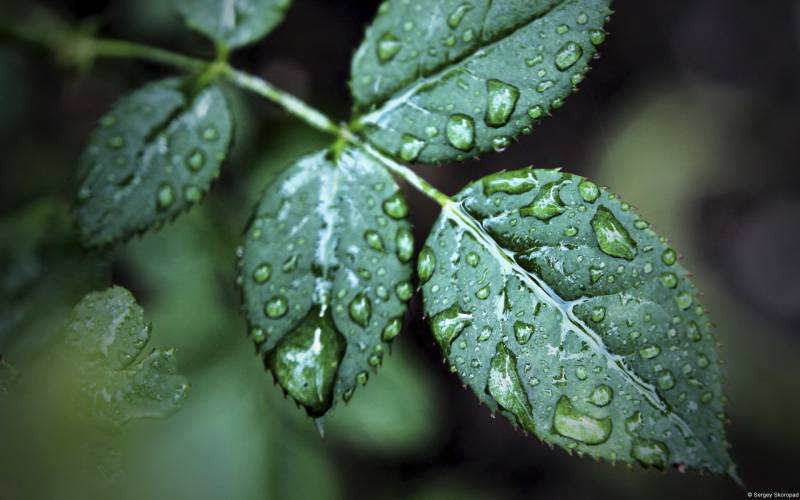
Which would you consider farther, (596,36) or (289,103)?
(289,103)

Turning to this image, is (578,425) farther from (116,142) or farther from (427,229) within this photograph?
(427,229)

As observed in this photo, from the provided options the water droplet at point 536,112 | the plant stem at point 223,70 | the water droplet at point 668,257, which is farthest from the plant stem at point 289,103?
the water droplet at point 668,257

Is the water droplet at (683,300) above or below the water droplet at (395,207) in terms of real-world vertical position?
above

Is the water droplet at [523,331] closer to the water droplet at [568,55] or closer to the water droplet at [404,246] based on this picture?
the water droplet at [404,246]

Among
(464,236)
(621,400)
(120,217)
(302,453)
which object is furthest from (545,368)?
(302,453)

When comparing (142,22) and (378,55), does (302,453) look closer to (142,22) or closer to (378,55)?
(378,55)

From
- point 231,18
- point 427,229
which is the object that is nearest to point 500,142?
point 231,18
